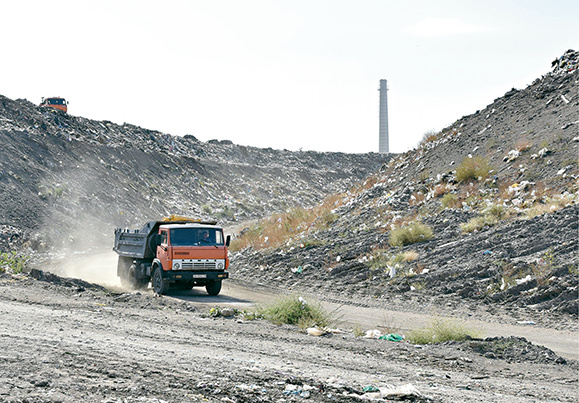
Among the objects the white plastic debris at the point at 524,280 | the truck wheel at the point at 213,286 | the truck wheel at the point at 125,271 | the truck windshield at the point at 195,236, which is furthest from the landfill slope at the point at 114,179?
the white plastic debris at the point at 524,280

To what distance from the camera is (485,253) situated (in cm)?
1683

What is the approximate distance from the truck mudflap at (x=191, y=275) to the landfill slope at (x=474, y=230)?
349cm

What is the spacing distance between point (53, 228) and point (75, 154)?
14560 mm

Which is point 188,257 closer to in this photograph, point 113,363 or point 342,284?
point 342,284

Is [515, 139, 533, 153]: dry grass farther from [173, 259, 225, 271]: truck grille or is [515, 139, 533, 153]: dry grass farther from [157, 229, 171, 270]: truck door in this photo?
[157, 229, 171, 270]: truck door

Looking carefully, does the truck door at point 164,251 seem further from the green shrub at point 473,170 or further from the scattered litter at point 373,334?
the green shrub at point 473,170

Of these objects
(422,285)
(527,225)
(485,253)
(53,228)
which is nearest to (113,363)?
(422,285)

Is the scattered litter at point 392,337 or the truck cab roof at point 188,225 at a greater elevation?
the truck cab roof at point 188,225

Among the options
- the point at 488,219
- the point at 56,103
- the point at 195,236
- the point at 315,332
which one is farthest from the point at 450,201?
the point at 56,103

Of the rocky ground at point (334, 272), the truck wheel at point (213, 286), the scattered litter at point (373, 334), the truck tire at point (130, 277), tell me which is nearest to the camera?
the rocky ground at point (334, 272)

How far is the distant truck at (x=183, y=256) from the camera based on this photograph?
629 inches

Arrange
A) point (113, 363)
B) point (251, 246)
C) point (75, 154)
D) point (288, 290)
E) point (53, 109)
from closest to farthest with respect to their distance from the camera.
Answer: point (113, 363)
point (288, 290)
point (251, 246)
point (75, 154)
point (53, 109)

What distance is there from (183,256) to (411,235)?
27.2 feet

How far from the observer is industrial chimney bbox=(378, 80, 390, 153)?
292 ft
